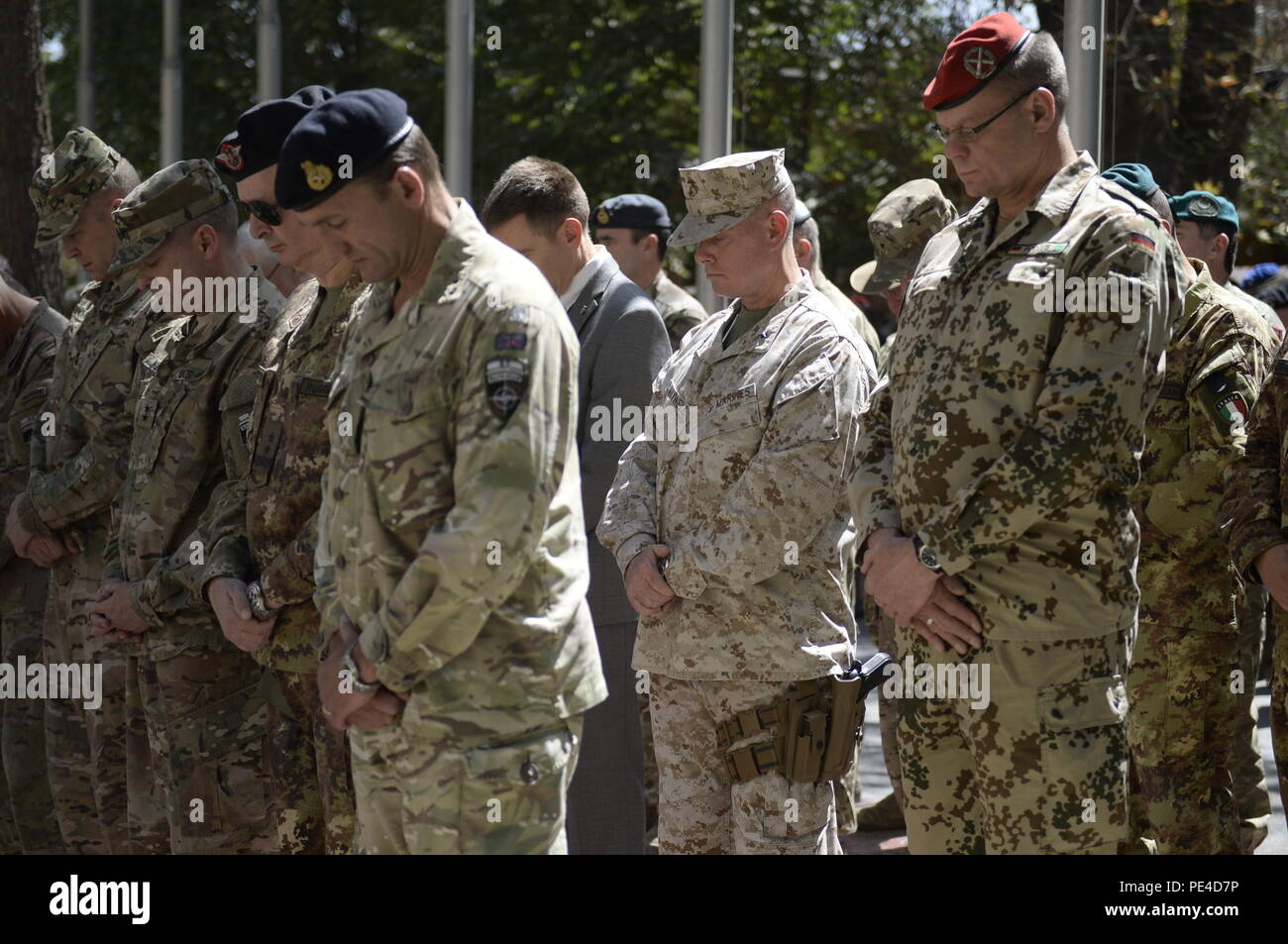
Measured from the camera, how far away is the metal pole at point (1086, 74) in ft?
16.3

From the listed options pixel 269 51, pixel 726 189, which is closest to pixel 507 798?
pixel 726 189

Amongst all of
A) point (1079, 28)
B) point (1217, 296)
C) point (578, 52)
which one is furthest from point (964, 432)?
point (578, 52)

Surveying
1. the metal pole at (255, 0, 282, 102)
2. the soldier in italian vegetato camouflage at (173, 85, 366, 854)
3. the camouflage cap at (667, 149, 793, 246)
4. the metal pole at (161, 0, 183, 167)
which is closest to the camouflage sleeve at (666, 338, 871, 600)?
the camouflage cap at (667, 149, 793, 246)

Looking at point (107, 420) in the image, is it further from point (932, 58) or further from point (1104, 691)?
point (932, 58)

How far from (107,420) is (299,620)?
4.58ft

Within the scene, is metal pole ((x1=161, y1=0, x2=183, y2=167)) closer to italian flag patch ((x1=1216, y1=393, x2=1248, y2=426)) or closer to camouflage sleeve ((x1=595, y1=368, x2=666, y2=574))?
camouflage sleeve ((x1=595, y1=368, x2=666, y2=574))

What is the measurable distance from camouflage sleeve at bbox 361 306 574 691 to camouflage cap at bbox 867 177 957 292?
3.17m

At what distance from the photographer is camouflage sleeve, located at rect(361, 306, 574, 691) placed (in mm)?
2678

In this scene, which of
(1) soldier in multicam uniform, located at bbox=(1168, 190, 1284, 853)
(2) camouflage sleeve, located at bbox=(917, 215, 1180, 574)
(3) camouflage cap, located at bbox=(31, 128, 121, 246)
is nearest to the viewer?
(2) camouflage sleeve, located at bbox=(917, 215, 1180, 574)

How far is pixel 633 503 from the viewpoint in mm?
4121

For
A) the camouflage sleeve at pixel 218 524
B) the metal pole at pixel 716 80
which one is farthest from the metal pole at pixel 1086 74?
the camouflage sleeve at pixel 218 524

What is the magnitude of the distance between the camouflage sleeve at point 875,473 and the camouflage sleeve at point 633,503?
2.28 ft

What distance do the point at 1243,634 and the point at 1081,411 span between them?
213cm

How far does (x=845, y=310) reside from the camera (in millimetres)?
5926
